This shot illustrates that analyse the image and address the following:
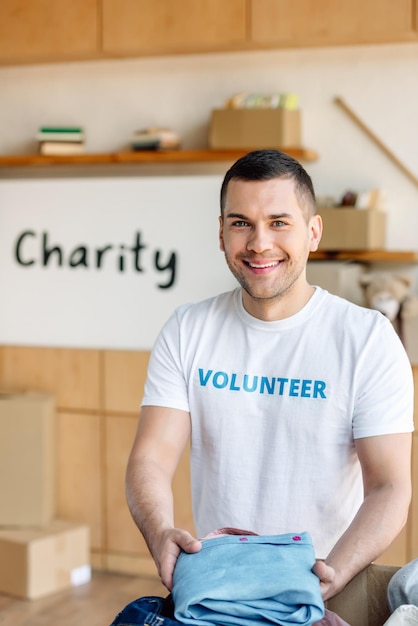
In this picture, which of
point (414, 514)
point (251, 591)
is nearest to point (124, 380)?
point (414, 514)

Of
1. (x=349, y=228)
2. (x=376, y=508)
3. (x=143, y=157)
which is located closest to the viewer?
(x=376, y=508)

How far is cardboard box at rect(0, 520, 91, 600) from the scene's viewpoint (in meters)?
3.68

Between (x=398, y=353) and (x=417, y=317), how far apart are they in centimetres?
185

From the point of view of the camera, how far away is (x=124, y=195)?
396 centimetres

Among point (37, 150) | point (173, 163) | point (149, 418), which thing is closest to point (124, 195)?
point (173, 163)

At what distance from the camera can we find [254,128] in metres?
3.75

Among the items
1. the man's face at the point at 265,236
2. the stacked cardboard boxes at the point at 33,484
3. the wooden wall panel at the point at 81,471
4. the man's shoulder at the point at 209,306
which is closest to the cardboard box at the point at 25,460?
the stacked cardboard boxes at the point at 33,484


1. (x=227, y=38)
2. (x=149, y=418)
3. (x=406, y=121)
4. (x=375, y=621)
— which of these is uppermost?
(x=227, y=38)

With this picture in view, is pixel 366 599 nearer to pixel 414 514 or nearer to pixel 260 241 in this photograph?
pixel 260 241

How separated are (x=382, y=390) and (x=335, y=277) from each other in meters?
1.86

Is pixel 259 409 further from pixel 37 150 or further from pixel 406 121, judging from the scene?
pixel 37 150

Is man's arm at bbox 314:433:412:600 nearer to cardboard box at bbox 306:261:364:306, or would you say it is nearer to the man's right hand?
A: the man's right hand

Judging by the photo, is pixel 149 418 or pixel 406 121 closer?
pixel 149 418

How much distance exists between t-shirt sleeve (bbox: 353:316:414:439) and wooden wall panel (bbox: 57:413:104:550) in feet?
7.83
